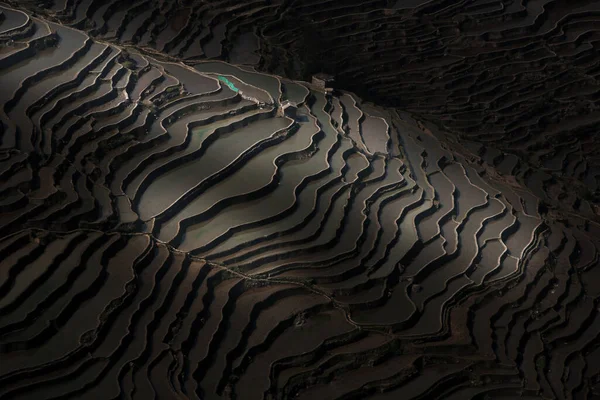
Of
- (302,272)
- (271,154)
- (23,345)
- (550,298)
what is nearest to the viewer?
(23,345)

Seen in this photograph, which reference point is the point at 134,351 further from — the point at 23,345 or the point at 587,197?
the point at 587,197

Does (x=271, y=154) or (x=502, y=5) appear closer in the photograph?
(x=271, y=154)

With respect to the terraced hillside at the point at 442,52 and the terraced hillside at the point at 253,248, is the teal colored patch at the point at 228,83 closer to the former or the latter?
the terraced hillside at the point at 253,248

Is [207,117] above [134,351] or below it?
above

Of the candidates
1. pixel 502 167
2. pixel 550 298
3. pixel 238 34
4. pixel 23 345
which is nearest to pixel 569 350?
pixel 550 298

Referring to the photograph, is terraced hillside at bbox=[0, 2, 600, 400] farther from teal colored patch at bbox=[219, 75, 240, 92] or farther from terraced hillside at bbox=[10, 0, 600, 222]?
terraced hillside at bbox=[10, 0, 600, 222]

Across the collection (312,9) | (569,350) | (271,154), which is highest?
(312,9)

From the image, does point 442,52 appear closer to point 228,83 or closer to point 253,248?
point 228,83

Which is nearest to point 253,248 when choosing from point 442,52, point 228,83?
point 228,83

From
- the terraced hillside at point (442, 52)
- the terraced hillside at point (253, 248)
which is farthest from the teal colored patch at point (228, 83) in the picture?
the terraced hillside at point (442, 52)
